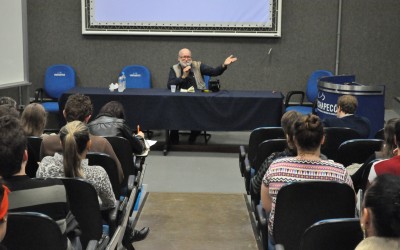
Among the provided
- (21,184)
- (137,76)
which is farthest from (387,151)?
(137,76)

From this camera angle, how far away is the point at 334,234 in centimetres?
188

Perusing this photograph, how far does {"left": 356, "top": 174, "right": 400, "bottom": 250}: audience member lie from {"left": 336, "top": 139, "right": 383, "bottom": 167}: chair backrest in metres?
2.08

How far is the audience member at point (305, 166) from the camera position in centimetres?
252

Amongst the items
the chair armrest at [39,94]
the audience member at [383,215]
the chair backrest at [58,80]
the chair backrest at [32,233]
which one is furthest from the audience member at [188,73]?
the audience member at [383,215]

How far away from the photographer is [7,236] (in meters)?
1.94

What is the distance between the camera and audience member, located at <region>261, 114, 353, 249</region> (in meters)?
2.52

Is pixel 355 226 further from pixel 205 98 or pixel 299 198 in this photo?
pixel 205 98

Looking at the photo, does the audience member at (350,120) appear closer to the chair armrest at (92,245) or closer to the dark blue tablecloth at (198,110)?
the dark blue tablecloth at (198,110)

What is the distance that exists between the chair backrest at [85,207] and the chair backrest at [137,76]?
17.8ft

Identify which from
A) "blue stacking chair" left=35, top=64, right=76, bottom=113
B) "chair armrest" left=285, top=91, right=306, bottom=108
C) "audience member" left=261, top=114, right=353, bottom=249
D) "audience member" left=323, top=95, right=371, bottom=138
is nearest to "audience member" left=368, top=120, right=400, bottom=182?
"audience member" left=261, top=114, right=353, bottom=249

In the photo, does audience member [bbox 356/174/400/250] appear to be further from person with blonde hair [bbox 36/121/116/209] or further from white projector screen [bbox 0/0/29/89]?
white projector screen [bbox 0/0/29/89]

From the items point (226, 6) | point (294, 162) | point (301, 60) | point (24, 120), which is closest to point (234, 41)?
point (226, 6)

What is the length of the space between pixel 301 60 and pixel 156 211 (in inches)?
180

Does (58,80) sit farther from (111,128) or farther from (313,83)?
(111,128)
